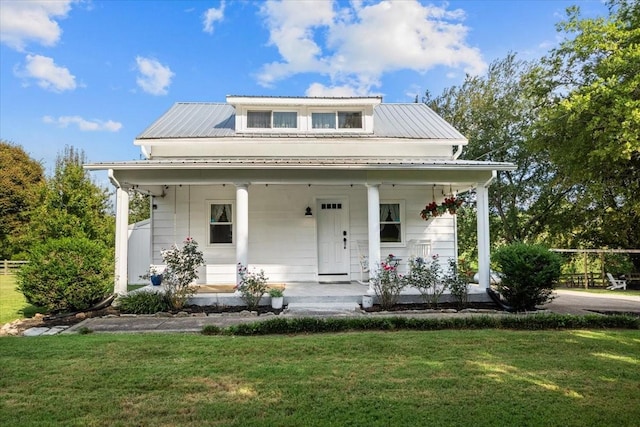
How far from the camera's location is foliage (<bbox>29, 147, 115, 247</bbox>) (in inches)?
490

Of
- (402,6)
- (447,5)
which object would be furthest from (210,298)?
(447,5)

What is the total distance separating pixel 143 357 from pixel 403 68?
2123 centimetres

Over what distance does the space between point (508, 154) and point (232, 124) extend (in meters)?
14.8

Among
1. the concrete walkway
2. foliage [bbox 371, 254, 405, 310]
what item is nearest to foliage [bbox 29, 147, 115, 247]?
the concrete walkway

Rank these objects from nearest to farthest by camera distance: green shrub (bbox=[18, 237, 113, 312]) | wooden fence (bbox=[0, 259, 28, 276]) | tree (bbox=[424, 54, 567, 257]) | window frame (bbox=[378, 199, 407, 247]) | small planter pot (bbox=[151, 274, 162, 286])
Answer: green shrub (bbox=[18, 237, 113, 312]) < small planter pot (bbox=[151, 274, 162, 286]) < window frame (bbox=[378, 199, 407, 247]) < wooden fence (bbox=[0, 259, 28, 276]) < tree (bbox=[424, 54, 567, 257])

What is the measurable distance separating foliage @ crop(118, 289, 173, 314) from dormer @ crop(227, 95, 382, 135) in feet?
17.7

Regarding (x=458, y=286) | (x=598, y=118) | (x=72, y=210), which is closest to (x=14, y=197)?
(x=72, y=210)

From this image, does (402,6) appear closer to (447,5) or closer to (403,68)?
(447,5)

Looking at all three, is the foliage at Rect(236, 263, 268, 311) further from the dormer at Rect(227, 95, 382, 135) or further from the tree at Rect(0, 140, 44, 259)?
the tree at Rect(0, 140, 44, 259)

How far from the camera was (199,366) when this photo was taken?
416cm

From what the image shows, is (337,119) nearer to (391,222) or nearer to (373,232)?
(391,222)

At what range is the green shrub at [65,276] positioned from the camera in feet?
23.7

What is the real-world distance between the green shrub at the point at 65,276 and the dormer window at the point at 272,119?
5.62m

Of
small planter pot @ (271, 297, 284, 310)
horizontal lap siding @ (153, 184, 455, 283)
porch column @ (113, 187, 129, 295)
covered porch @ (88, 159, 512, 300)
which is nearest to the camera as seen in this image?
small planter pot @ (271, 297, 284, 310)
